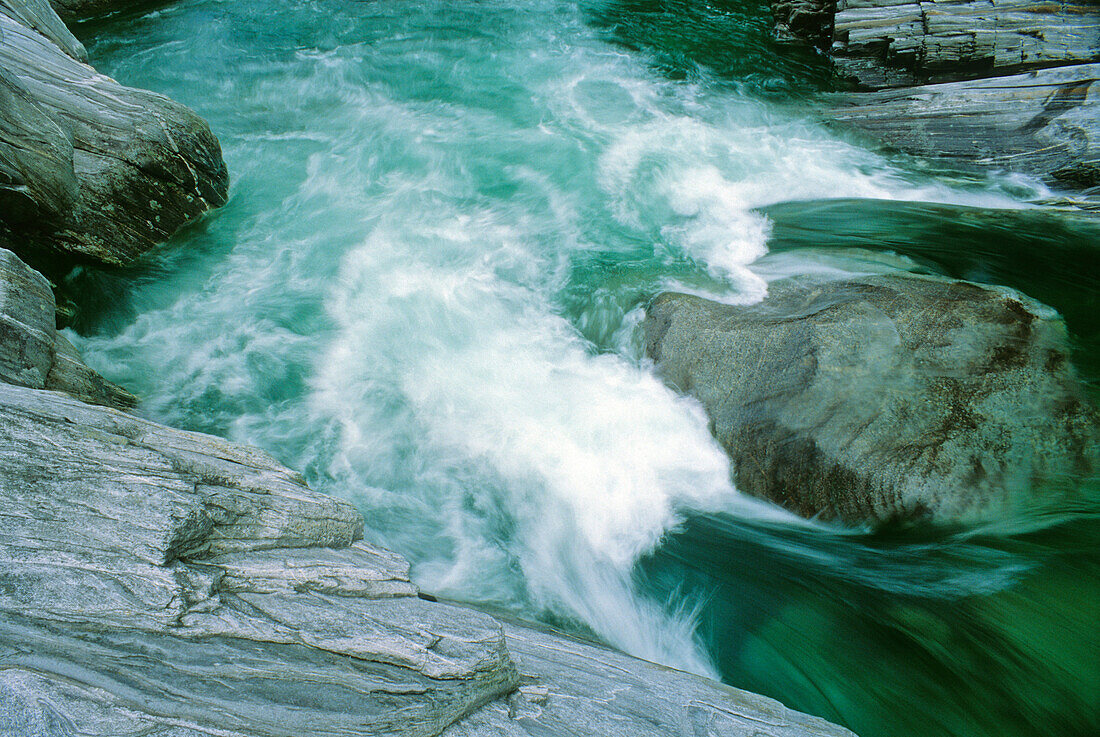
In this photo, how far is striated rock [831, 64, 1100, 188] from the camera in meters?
8.60

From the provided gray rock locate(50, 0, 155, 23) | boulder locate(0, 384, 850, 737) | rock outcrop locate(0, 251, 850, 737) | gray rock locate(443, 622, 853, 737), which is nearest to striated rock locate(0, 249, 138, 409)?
rock outcrop locate(0, 251, 850, 737)

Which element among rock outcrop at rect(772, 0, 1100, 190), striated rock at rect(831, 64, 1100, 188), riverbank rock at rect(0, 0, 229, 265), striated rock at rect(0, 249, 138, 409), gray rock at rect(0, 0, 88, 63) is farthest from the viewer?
rock outcrop at rect(772, 0, 1100, 190)

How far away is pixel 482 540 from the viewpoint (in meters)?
5.99

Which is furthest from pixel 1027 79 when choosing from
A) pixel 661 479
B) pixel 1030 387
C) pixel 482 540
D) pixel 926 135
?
pixel 482 540

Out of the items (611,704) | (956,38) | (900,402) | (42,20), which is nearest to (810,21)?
(956,38)

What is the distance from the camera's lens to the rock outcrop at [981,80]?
8.80 metres

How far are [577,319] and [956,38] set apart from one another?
8435 mm

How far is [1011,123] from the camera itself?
9.18 m

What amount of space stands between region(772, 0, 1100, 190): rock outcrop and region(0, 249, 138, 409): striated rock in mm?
11366

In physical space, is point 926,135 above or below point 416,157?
above

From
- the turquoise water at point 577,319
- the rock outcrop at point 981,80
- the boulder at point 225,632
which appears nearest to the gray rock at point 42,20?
the turquoise water at point 577,319

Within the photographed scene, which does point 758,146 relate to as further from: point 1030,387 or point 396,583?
point 396,583

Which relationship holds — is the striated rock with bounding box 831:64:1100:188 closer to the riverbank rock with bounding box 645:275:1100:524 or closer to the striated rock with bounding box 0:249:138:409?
the riverbank rock with bounding box 645:275:1100:524

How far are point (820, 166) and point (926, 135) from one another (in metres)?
1.72
